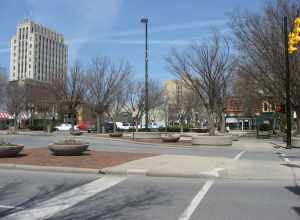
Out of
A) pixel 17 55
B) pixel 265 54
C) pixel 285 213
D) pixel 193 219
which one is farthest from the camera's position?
pixel 17 55

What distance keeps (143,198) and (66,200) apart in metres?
1.70

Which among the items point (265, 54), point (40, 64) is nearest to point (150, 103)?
point (40, 64)

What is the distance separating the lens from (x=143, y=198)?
382 inches

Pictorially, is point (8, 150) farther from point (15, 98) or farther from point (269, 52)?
point (15, 98)

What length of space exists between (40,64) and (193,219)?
7634 centimetres

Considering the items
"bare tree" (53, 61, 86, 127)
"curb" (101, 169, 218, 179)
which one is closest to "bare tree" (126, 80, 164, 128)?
"bare tree" (53, 61, 86, 127)

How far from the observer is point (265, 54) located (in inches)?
1410

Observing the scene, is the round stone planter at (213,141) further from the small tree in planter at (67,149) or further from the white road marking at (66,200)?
the white road marking at (66,200)

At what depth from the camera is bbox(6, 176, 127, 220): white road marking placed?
7926 millimetres

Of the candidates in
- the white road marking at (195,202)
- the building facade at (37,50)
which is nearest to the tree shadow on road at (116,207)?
the white road marking at (195,202)

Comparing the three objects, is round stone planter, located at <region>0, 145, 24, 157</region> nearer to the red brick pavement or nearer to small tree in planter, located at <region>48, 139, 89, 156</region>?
the red brick pavement

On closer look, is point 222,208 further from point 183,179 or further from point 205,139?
point 205,139

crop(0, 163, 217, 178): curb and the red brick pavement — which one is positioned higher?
the red brick pavement

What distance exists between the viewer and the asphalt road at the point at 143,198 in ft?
26.4
